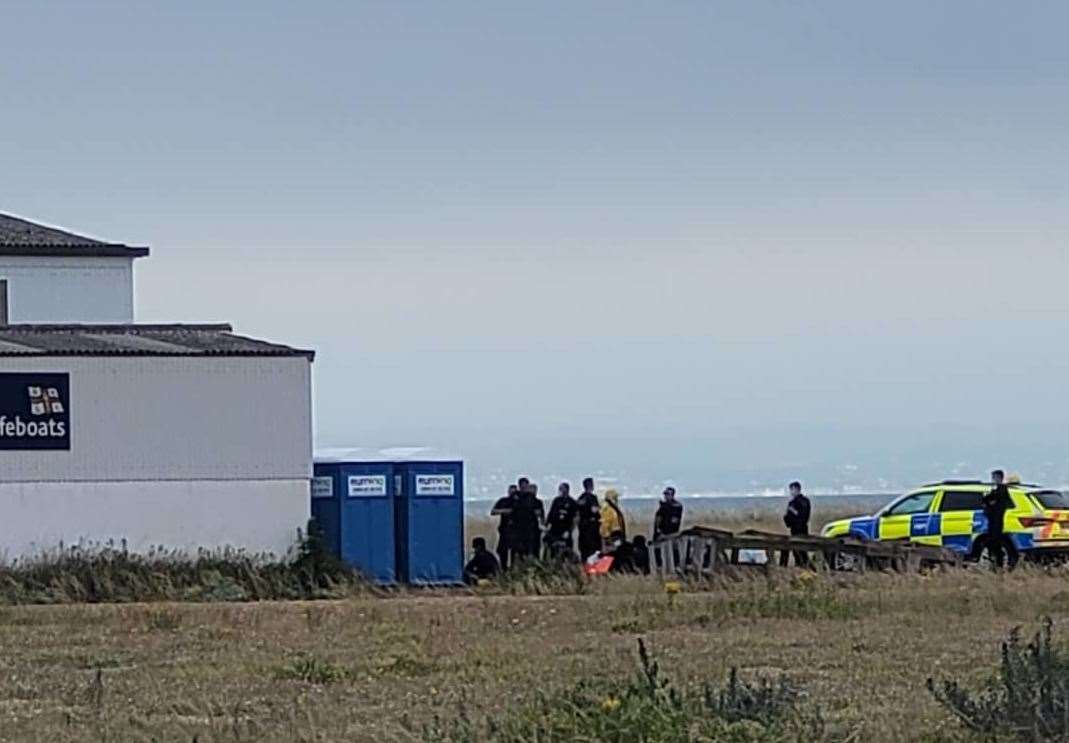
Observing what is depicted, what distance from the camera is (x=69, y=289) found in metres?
37.1

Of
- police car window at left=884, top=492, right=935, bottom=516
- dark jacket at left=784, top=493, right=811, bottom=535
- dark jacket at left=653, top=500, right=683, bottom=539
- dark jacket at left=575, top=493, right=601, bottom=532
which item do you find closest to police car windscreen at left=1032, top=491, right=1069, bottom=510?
police car window at left=884, top=492, right=935, bottom=516

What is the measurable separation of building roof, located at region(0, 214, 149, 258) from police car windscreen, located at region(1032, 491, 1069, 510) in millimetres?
15003

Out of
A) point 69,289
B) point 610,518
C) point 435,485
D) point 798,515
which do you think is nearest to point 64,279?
point 69,289

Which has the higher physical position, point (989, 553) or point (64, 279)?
point (64, 279)

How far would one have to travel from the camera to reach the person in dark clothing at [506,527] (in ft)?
98.5

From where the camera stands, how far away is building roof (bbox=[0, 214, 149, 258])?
36.5 meters

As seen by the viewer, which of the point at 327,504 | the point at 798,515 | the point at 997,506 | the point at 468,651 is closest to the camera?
the point at 468,651

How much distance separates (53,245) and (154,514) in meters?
9.40

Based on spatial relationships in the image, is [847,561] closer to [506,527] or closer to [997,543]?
[997,543]

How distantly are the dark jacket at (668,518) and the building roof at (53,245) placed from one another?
34.3ft

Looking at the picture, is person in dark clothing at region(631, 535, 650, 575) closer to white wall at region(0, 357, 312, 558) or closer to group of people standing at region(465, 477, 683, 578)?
group of people standing at region(465, 477, 683, 578)

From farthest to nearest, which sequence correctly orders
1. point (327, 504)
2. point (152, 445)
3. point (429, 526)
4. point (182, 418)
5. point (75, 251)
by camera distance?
1. point (75, 251)
2. point (327, 504)
3. point (429, 526)
4. point (182, 418)
5. point (152, 445)

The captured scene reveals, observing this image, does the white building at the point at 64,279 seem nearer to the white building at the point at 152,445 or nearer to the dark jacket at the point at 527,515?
the white building at the point at 152,445

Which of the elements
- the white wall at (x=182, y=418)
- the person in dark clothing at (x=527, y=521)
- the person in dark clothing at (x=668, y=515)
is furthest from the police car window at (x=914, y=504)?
the white wall at (x=182, y=418)
